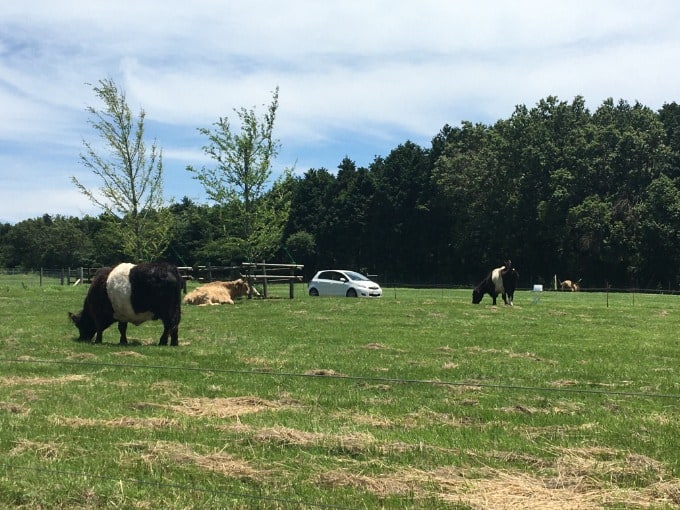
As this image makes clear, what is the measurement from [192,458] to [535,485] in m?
2.74

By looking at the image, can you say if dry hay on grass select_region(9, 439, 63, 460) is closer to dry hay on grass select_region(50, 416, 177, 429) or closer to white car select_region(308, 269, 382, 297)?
dry hay on grass select_region(50, 416, 177, 429)

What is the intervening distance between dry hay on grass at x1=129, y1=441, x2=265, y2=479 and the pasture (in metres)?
0.02

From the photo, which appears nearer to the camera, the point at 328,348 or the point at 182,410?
the point at 182,410

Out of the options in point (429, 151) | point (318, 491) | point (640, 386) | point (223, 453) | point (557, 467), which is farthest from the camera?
point (429, 151)

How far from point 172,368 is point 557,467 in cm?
585

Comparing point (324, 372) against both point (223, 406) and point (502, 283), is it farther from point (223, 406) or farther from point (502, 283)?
point (502, 283)

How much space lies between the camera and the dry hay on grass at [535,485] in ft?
14.8

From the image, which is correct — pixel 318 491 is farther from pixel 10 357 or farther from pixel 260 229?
pixel 260 229

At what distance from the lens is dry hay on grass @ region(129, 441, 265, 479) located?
16.8ft

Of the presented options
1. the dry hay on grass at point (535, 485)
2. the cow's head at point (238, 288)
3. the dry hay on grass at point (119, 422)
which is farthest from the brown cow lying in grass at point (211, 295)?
the dry hay on grass at point (535, 485)

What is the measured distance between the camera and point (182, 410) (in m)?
7.17

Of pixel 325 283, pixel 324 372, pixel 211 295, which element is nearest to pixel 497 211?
pixel 325 283

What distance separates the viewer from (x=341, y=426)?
650cm

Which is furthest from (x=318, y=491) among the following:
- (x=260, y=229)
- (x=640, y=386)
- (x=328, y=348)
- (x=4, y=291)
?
(x=4, y=291)
